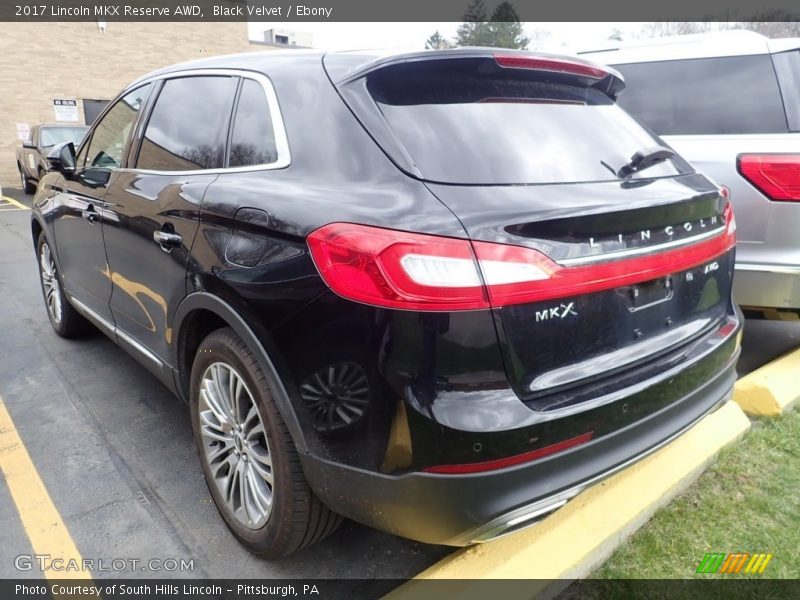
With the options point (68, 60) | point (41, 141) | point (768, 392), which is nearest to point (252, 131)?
point (768, 392)

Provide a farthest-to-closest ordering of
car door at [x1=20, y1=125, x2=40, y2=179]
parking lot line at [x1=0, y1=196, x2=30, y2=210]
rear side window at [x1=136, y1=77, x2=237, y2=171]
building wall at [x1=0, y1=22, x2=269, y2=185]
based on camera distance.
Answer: building wall at [x1=0, y1=22, x2=269, y2=185] → car door at [x1=20, y1=125, x2=40, y2=179] → parking lot line at [x1=0, y1=196, x2=30, y2=210] → rear side window at [x1=136, y1=77, x2=237, y2=171]

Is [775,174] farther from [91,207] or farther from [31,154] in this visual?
[31,154]

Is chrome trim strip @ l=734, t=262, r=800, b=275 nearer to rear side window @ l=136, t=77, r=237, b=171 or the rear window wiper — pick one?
the rear window wiper

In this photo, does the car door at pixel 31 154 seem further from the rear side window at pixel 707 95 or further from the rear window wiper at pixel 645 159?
the rear window wiper at pixel 645 159

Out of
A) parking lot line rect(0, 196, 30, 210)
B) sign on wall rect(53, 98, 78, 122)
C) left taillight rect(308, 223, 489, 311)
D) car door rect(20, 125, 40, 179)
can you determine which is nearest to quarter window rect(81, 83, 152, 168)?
left taillight rect(308, 223, 489, 311)

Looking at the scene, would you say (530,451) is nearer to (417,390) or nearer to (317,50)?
(417,390)

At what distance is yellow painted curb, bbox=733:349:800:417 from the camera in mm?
3158

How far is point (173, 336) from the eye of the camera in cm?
256

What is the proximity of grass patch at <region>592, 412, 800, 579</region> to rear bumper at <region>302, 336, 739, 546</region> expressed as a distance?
1.85 feet

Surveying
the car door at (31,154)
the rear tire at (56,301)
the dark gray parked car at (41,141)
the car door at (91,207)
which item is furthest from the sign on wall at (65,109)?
the car door at (91,207)

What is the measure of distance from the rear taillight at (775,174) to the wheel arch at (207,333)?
290 cm

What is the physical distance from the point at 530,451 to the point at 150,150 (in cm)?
235

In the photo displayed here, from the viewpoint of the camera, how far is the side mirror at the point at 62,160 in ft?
12.2

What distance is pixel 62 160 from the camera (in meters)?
3.73
